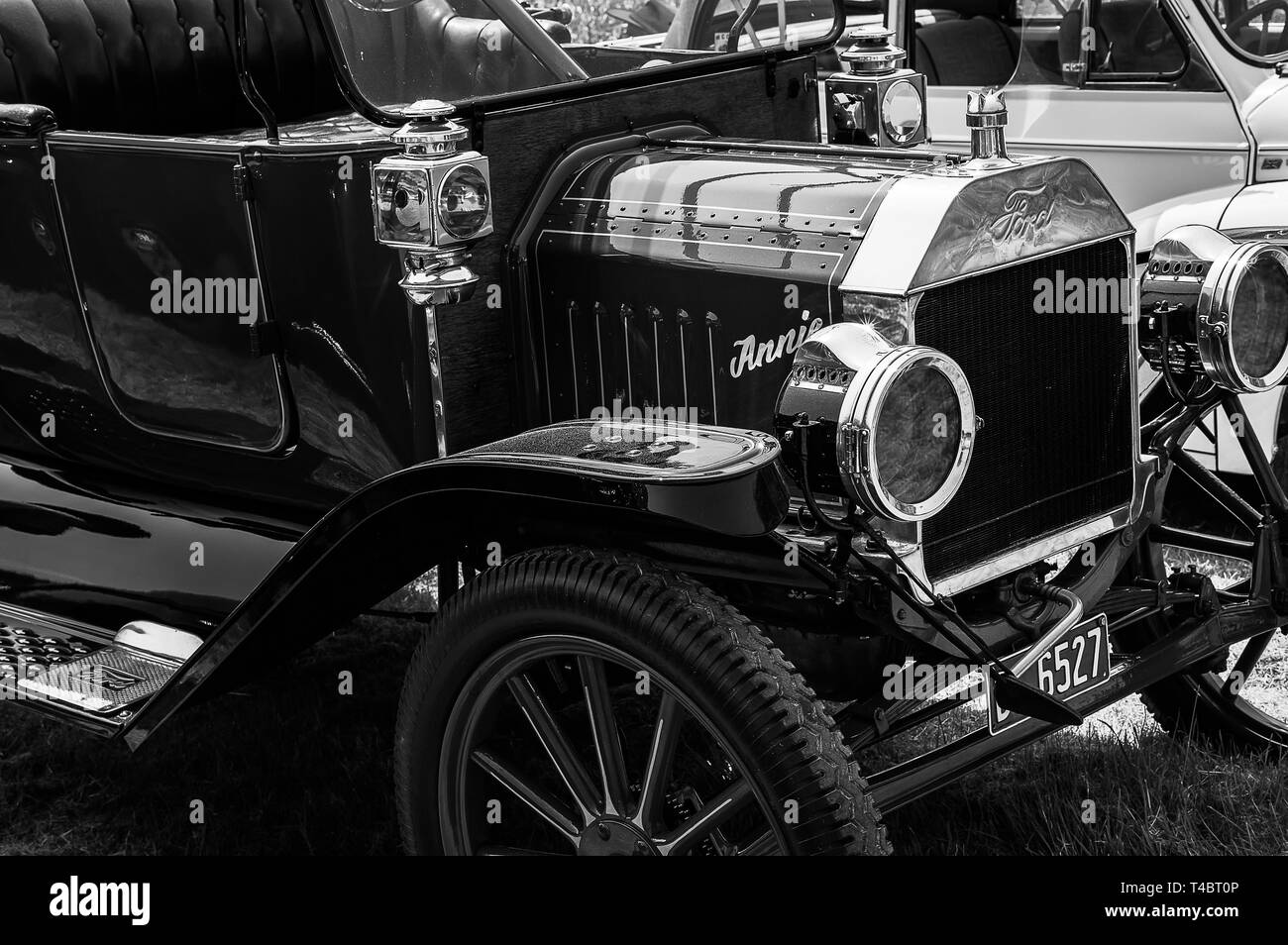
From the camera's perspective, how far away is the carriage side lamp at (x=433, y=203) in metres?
2.54

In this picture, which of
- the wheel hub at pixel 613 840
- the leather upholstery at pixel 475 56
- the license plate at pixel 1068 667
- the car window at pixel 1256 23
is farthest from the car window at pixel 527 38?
the car window at pixel 1256 23

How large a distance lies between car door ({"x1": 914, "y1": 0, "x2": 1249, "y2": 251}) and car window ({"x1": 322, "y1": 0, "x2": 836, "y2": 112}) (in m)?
1.83

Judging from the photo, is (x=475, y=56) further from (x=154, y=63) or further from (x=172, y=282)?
(x=154, y=63)

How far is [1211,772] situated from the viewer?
3.20 meters

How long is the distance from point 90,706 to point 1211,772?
2295mm

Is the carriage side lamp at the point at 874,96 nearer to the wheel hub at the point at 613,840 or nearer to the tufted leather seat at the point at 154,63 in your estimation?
the tufted leather seat at the point at 154,63

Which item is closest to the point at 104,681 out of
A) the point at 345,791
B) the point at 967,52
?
the point at 345,791

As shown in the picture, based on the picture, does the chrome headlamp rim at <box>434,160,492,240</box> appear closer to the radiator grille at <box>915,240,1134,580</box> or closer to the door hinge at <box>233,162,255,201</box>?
the door hinge at <box>233,162,255,201</box>

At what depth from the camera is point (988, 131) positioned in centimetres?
254

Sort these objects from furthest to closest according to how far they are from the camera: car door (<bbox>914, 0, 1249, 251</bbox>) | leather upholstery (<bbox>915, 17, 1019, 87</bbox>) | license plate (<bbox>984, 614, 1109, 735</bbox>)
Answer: leather upholstery (<bbox>915, 17, 1019, 87</bbox>) < car door (<bbox>914, 0, 1249, 251</bbox>) < license plate (<bbox>984, 614, 1109, 735</bbox>)

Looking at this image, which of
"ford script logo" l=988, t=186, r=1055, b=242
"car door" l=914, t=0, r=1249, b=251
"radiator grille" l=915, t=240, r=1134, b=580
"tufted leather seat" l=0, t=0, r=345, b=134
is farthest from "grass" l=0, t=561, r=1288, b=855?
"car door" l=914, t=0, r=1249, b=251

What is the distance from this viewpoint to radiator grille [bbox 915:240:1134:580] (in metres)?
2.50
